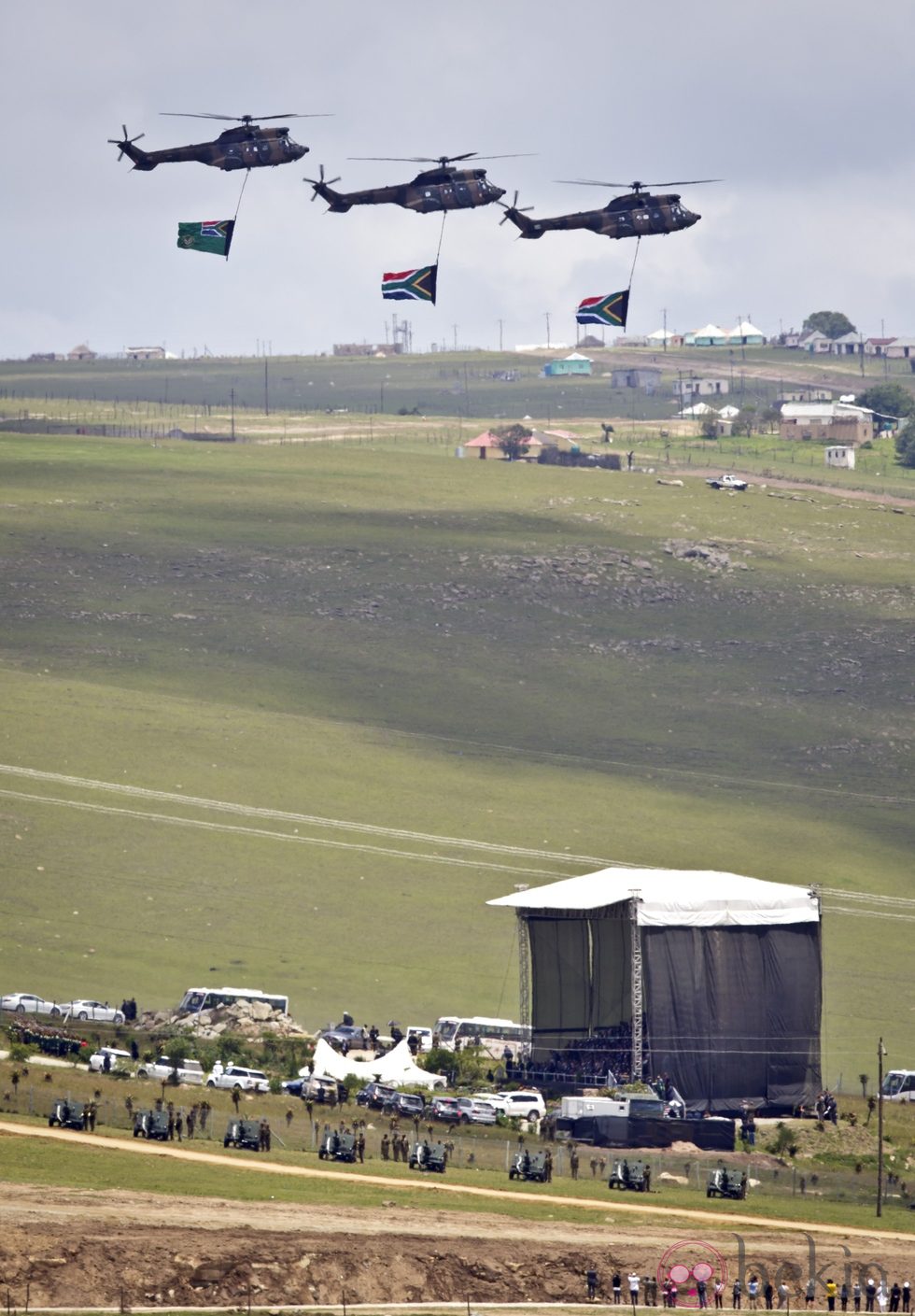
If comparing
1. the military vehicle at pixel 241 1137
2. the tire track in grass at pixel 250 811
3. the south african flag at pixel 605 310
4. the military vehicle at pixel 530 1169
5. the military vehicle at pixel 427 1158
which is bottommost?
the military vehicle at pixel 530 1169

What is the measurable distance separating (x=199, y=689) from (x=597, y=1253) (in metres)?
71.6

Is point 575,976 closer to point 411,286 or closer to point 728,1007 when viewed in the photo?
point 728,1007

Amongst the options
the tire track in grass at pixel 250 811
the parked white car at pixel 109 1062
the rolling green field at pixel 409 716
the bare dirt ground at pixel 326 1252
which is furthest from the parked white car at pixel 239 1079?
the tire track in grass at pixel 250 811

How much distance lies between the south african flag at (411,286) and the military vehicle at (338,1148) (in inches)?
955

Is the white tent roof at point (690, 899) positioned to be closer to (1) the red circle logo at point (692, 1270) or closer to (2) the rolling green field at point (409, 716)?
(2) the rolling green field at point (409, 716)

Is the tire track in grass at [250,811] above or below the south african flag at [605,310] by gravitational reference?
below

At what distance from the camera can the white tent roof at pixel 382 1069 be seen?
61.8 m

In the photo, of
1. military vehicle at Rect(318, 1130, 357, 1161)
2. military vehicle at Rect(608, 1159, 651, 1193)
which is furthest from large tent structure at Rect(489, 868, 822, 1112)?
military vehicle at Rect(318, 1130, 357, 1161)

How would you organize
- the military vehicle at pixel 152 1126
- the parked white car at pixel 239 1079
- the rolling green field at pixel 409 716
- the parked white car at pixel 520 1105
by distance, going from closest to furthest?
1. the military vehicle at pixel 152 1126
2. the parked white car at pixel 520 1105
3. the parked white car at pixel 239 1079
4. the rolling green field at pixel 409 716

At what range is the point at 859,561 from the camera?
145m

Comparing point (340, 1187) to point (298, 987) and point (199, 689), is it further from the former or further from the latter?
point (199, 689)

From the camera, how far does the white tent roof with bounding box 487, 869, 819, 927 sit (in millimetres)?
63500

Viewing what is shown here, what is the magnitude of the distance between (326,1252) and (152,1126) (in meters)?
10.6

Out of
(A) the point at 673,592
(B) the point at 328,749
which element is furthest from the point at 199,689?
(A) the point at 673,592
